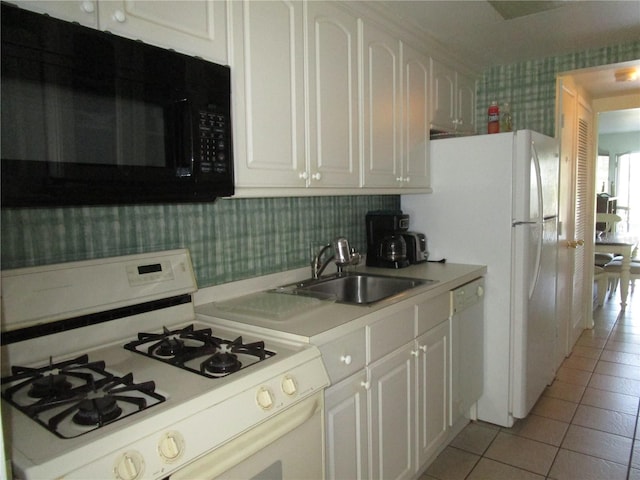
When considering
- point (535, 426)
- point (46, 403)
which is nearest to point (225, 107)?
point (46, 403)

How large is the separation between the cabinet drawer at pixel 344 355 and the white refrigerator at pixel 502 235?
1.28 metres

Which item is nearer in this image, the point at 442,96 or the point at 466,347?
the point at 466,347

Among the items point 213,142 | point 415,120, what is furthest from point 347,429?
point 415,120

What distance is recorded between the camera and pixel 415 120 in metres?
2.52

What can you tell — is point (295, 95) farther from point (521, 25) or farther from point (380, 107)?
point (521, 25)

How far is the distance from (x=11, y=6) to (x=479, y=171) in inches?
87.4

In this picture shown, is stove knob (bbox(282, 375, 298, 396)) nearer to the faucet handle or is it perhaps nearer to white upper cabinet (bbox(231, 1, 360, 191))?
white upper cabinet (bbox(231, 1, 360, 191))

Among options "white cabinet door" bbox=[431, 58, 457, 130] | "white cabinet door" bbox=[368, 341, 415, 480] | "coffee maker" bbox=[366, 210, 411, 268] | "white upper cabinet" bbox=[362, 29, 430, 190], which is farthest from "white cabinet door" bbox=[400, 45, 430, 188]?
"white cabinet door" bbox=[368, 341, 415, 480]

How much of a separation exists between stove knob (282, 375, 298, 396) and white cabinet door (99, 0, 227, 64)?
96cm

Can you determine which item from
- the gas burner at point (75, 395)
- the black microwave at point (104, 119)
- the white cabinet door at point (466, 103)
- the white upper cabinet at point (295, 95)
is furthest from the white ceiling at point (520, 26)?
the gas burner at point (75, 395)

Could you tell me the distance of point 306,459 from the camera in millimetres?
1257

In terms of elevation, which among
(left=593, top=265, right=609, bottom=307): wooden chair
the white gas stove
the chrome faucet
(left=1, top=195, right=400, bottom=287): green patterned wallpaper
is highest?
(left=1, top=195, right=400, bottom=287): green patterned wallpaper

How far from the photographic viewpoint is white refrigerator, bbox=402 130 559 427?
8.07ft

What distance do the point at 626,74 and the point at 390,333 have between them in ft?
9.45
